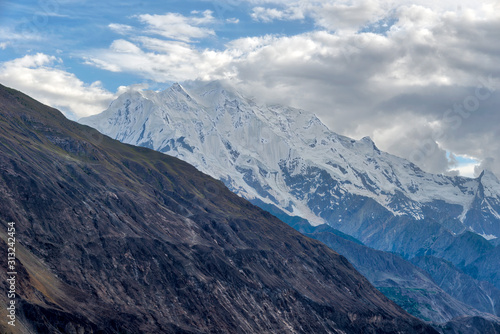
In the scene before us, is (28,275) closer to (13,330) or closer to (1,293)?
(1,293)

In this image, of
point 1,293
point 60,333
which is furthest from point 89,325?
point 1,293

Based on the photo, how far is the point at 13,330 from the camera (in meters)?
168

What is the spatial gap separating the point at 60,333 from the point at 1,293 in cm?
1883

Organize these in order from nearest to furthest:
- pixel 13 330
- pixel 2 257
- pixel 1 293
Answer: pixel 13 330 < pixel 1 293 < pixel 2 257

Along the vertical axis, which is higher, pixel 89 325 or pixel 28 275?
pixel 28 275

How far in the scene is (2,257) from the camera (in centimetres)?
19675

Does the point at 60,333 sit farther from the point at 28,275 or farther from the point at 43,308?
the point at 28,275

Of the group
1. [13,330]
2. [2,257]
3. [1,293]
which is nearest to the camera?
[13,330]

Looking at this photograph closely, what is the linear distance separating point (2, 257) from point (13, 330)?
34.3 m

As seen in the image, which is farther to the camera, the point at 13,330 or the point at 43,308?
the point at 43,308

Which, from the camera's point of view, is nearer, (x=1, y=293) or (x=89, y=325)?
(x=1, y=293)

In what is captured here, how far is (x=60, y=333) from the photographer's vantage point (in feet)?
611

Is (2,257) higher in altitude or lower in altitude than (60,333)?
higher

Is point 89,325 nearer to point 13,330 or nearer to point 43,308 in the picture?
point 43,308
